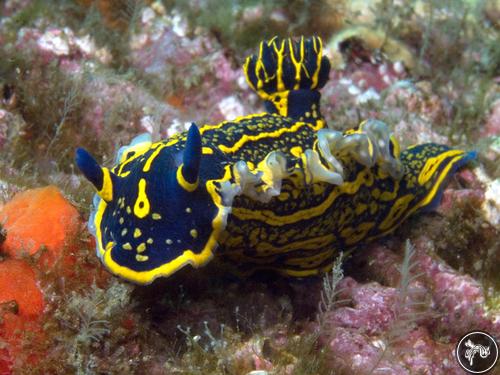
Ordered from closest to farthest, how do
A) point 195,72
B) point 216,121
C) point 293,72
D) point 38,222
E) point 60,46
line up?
point 38,222
point 293,72
point 60,46
point 216,121
point 195,72

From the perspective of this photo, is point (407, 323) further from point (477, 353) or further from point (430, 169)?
point (430, 169)

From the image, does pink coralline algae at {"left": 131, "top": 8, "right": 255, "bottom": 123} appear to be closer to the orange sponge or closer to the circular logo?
the orange sponge

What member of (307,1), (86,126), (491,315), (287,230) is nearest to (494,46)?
(307,1)

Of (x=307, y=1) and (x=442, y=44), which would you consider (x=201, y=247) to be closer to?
(x=307, y=1)

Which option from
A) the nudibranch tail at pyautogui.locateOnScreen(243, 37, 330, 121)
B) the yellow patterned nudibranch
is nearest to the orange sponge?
the yellow patterned nudibranch

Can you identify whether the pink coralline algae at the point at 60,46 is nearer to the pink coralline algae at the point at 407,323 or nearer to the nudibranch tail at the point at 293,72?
the nudibranch tail at the point at 293,72

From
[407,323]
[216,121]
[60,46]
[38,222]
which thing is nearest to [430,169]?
[407,323]
